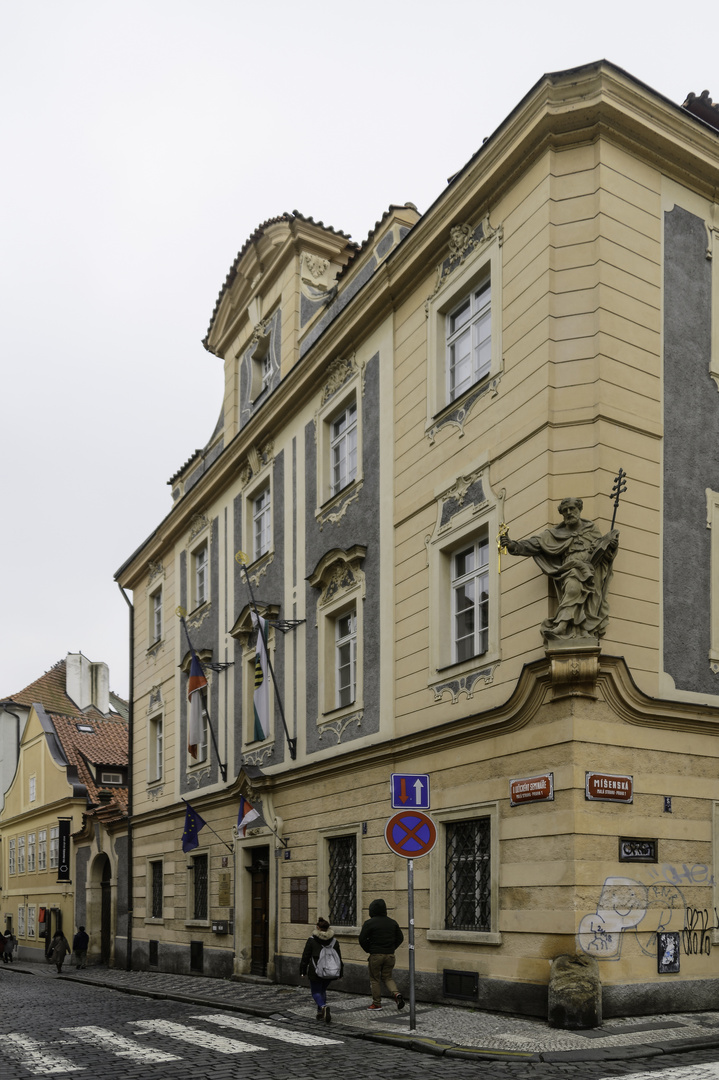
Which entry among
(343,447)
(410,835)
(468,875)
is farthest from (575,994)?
(343,447)

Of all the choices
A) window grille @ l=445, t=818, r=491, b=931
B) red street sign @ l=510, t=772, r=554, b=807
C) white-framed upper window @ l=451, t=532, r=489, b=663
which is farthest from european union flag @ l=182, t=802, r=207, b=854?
red street sign @ l=510, t=772, r=554, b=807

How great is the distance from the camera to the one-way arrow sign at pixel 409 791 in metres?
12.6

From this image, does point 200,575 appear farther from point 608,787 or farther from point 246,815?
point 608,787

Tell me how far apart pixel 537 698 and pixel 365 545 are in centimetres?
597

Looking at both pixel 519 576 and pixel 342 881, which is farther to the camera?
pixel 342 881

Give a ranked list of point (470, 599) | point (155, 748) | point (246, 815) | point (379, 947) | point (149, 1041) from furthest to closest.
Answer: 1. point (155, 748)
2. point (246, 815)
3. point (470, 599)
4. point (379, 947)
5. point (149, 1041)

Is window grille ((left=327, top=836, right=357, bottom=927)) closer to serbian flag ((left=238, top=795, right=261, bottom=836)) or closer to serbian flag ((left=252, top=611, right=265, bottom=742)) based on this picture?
serbian flag ((left=238, top=795, right=261, bottom=836))

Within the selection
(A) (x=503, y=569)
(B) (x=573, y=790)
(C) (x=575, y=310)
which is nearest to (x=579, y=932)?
→ (B) (x=573, y=790)

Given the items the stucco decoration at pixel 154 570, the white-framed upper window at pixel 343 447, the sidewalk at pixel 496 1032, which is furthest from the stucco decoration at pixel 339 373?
the stucco decoration at pixel 154 570

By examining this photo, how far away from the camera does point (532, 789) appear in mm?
13438

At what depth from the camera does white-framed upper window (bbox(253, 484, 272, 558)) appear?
23.8m

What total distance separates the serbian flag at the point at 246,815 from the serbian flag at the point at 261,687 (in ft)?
4.10

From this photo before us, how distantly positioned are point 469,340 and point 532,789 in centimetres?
664

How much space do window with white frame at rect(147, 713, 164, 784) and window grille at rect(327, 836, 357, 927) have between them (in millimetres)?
11897
